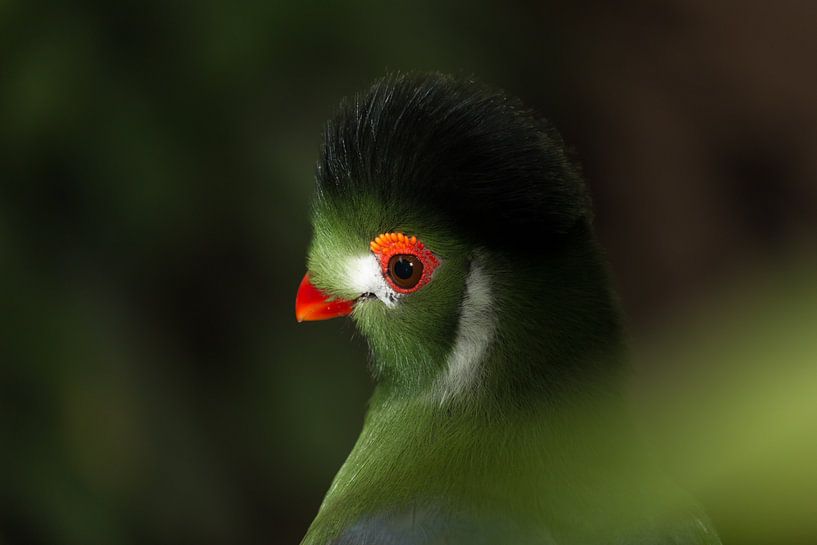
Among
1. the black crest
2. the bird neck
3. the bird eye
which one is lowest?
the bird neck

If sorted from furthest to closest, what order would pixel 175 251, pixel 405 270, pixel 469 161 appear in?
pixel 175 251 → pixel 405 270 → pixel 469 161

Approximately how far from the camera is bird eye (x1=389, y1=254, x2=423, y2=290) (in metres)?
1.67

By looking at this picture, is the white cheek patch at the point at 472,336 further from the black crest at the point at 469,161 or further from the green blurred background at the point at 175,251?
the green blurred background at the point at 175,251

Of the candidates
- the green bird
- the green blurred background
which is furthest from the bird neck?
the green blurred background

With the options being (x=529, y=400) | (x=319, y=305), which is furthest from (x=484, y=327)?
(x=319, y=305)

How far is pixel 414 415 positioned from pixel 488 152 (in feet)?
1.51

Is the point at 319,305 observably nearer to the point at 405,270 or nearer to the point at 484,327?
the point at 405,270

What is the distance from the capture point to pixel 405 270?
1.69 metres

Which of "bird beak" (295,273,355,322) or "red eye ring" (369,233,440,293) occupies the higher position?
"red eye ring" (369,233,440,293)

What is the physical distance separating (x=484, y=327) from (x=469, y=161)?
262mm

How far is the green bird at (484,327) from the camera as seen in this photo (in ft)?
4.96

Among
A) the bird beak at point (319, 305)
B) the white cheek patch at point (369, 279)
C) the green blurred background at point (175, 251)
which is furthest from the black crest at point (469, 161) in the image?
the green blurred background at point (175, 251)

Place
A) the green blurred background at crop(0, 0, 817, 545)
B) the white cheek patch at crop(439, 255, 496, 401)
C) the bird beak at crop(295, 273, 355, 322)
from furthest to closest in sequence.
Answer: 1. the green blurred background at crop(0, 0, 817, 545)
2. the bird beak at crop(295, 273, 355, 322)
3. the white cheek patch at crop(439, 255, 496, 401)

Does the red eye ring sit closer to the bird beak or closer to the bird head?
the bird head
